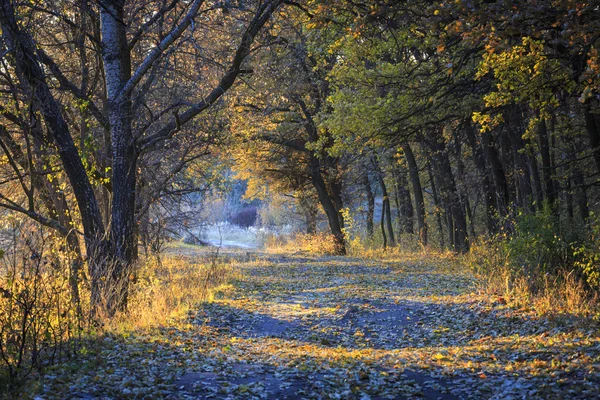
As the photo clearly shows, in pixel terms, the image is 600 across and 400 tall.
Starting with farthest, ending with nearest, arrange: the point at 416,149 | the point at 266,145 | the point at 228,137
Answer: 1. the point at 416,149
2. the point at 266,145
3. the point at 228,137

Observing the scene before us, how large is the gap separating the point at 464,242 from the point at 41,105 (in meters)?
15.1

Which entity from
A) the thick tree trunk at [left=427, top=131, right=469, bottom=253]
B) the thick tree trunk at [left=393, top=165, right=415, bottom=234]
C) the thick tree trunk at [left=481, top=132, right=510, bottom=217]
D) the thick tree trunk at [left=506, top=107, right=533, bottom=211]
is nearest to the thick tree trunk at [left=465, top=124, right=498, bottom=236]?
the thick tree trunk at [left=427, top=131, right=469, bottom=253]

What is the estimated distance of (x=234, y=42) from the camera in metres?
12.9

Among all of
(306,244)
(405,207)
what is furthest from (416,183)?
(306,244)

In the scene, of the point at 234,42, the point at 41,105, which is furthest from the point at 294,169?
the point at 41,105

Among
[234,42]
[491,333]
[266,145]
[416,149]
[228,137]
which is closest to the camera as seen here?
[491,333]

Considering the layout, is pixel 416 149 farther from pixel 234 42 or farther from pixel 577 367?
pixel 577 367

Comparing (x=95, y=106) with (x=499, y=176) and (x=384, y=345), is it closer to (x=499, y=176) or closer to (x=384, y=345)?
(x=384, y=345)

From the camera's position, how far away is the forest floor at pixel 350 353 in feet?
18.2

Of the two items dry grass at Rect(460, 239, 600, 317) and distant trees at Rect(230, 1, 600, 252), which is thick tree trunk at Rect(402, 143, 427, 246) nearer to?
distant trees at Rect(230, 1, 600, 252)

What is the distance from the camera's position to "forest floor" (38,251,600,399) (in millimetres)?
5555

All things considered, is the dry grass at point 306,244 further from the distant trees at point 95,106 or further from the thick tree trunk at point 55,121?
the thick tree trunk at point 55,121

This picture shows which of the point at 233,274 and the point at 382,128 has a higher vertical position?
the point at 382,128

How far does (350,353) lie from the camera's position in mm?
7426
